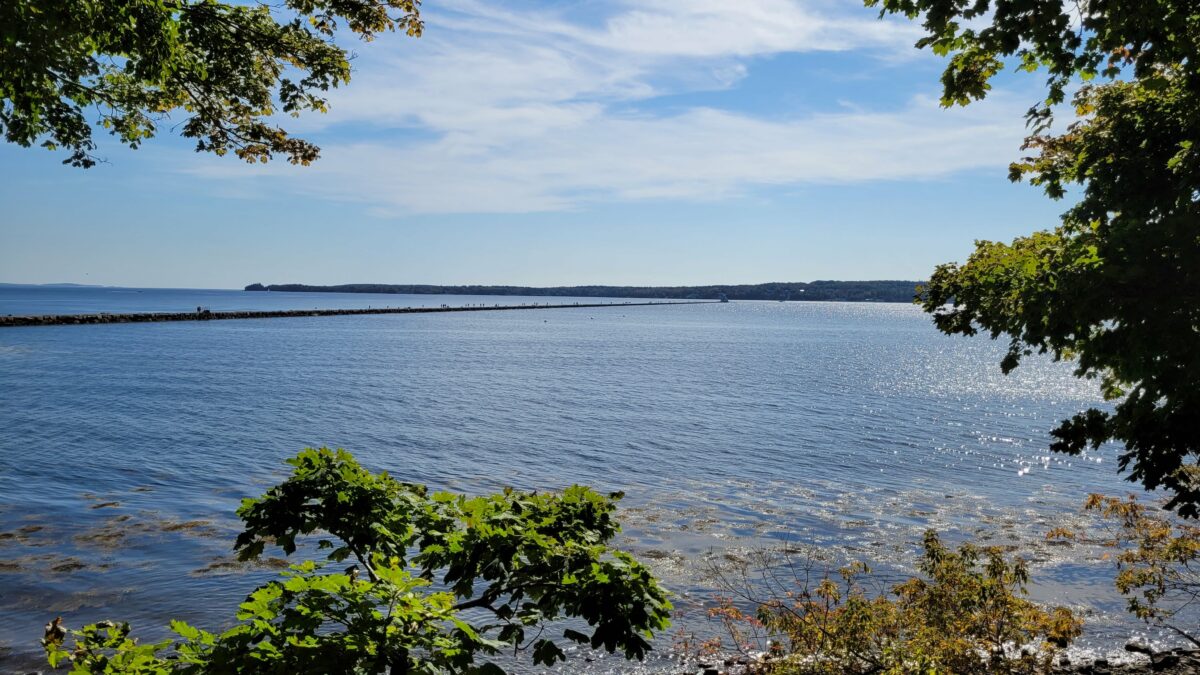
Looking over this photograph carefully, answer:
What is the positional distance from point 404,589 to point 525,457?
27.8 m

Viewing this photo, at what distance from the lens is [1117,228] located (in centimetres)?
1047

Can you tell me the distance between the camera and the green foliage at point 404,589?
5035 millimetres

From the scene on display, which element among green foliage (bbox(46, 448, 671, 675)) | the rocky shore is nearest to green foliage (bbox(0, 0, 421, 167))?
green foliage (bbox(46, 448, 671, 675))

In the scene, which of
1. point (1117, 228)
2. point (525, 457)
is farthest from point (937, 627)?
point (525, 457)

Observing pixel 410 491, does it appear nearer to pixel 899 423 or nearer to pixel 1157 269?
pixel 1157 269

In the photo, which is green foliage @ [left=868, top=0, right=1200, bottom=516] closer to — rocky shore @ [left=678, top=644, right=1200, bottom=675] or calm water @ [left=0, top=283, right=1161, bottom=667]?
rocky shore @ [left=678, top=644, right=1200, bottom=675]

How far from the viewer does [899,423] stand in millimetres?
47250

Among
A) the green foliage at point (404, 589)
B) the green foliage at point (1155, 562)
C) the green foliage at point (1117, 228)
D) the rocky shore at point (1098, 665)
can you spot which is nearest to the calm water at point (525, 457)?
the green foliage at point (1155, 562)

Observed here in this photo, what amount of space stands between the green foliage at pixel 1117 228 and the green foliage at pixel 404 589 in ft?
24.8

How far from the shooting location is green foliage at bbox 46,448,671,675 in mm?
5035

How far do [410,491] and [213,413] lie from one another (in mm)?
40271

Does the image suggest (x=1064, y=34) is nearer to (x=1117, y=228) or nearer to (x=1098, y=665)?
(x=1117, y=228)

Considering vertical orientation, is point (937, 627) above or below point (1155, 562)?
above

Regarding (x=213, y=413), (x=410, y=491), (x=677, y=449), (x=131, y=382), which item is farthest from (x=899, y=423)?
(x=131, y=382)
